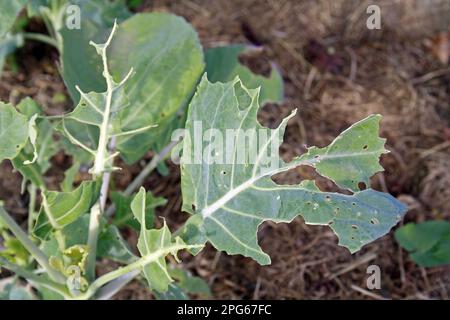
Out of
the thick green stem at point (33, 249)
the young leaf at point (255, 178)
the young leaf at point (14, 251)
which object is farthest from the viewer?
the young leaf at point (14, 251)

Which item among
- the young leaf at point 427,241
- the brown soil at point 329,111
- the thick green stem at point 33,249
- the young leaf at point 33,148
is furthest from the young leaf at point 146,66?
the young leaf at point 427,241

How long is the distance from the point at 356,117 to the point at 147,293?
690mm

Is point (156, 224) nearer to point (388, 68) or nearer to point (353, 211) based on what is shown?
point (353, 211)

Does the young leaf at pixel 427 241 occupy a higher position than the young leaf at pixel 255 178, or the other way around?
the young leaf at pixel 255 178

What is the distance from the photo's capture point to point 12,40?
1.58 meters

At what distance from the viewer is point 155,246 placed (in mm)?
956

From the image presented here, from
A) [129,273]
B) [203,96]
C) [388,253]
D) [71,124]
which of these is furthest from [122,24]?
[388,253]

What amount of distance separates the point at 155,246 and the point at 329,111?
0.83 meters

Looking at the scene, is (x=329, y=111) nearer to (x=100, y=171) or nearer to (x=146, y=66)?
(x=146, y=66)

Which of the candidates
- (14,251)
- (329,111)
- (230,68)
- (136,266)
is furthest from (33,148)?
(329,111)

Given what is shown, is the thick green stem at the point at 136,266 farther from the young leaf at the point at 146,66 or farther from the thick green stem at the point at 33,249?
the young leaf at the point at 146,66

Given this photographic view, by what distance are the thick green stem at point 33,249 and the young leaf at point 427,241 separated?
2.41ft

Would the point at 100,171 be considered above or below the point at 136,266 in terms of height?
above

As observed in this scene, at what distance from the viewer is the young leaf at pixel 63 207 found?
38.9 inches
